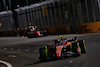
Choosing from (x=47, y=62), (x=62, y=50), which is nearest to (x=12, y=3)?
(x=62, y=50)

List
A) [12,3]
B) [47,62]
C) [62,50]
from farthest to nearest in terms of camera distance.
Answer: [12,3] < [62,50] < [47,62]

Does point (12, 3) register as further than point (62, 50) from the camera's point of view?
Yes

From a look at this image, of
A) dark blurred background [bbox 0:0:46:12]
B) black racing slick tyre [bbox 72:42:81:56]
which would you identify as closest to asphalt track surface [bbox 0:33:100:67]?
black racing slick tyre [bbox 72:42:81:56]

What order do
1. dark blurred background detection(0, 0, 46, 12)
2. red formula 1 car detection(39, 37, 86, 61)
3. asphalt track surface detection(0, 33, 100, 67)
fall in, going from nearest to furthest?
asphalt track surface detection(0, 33, 100, 67), red formula 1 car detection(39, 37, 86, 61), dark blurred background detection(0, 0, 46, 12)

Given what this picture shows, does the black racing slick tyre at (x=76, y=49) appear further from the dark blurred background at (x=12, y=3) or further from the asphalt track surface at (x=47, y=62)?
the dark blurred background at (x=12, y=3)

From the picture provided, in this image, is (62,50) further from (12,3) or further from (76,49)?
(12,3)

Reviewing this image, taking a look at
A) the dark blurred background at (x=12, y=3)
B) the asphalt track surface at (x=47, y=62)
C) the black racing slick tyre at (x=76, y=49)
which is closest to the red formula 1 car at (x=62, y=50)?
the black racing slick tyre at (x=76, y=49)

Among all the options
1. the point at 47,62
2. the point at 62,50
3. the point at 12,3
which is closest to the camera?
the point at 47,62

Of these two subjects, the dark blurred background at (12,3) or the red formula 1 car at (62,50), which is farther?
the dark blurred background at (12,3)

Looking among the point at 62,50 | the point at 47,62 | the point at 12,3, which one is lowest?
the point at 47,62

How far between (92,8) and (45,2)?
12530 mm

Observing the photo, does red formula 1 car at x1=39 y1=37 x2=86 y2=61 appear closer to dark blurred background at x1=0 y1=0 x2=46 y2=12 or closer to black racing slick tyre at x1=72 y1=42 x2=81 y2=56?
black racing slick tyre at x1=72 y1=42 x2=81 y2=56

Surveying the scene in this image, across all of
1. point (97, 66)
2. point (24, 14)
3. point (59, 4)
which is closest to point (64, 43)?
point (97, 66)

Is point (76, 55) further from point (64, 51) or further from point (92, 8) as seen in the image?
point (92, 8)
